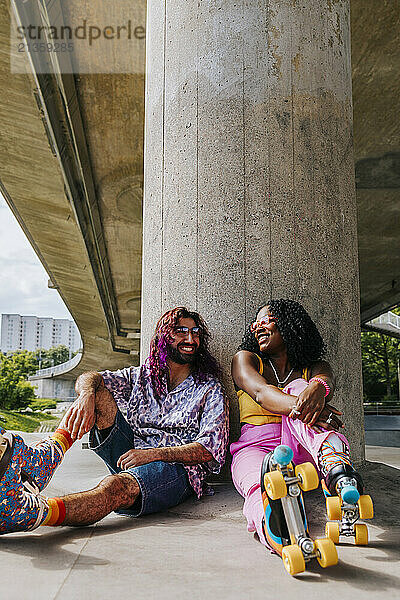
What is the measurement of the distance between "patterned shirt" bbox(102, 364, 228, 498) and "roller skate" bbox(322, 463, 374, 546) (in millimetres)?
971

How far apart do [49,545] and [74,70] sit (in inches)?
392

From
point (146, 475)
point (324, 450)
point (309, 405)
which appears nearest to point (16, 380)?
point (146, 475)

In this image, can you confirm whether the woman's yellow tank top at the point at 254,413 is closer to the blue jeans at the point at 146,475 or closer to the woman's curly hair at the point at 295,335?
the woman's curly hair at the point at 295,335

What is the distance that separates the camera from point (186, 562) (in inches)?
106

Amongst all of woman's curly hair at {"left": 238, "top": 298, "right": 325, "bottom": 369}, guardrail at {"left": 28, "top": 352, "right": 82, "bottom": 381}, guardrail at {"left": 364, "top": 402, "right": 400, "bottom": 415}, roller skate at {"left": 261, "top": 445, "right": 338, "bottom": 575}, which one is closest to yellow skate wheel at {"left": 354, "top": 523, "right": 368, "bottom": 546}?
roller skate at {"left": 261, "top": 445, "right": 338, "bottom": 575}

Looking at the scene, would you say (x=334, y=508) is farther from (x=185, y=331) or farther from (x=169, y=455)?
(x=185, y=331)

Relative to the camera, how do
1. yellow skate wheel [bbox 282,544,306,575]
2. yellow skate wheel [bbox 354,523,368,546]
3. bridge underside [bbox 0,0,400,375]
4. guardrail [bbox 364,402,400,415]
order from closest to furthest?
yellow skate wheel [bbox 282,544,306,575], yellow skate wheel [bbox 354,523,368,546], bridge underside [bbox 0,0,400,375], guardrail [bbox 364,402,400,415]

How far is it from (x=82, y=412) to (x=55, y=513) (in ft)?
1.93

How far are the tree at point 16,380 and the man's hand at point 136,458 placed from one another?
45234 millimetres

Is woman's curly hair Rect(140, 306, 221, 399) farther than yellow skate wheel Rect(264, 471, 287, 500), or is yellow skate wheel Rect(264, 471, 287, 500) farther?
woman's curly hair Rect(140, 306, 221, 399)

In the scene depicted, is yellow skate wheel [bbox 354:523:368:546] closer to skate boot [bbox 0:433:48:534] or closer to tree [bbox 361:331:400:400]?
skate boot [bbox 0:433:48:534]

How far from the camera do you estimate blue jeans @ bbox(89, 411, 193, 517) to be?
347 centimetres

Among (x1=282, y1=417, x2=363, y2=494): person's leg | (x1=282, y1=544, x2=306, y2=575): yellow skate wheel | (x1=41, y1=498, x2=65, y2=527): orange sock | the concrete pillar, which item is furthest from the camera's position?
the concrete pillar

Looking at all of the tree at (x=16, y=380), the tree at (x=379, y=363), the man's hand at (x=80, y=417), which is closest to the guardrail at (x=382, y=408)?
the tree at (x=379, y=363)
